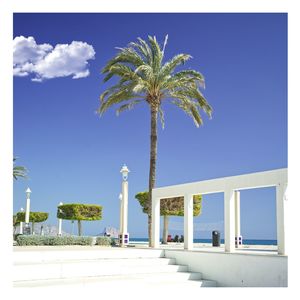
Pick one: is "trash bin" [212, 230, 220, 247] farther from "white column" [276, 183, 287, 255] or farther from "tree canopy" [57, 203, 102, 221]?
"tree canopy" [57, 203, 102, 221]

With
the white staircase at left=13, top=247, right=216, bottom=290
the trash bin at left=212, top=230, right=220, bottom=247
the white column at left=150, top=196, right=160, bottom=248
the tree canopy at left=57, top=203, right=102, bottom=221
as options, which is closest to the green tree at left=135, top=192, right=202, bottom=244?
the tree canopy at left=57, top=203, right=102, bottom=221

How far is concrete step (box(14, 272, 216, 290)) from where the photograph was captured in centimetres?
951

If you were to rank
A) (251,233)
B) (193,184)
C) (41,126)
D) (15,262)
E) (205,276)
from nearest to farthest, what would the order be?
(15,262), (205,276), (193,184), (251,233), (41,126)

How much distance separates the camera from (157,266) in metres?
11.5

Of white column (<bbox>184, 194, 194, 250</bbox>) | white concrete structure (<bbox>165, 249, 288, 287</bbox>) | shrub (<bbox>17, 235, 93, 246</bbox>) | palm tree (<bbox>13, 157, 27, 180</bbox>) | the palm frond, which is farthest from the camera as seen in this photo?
palm tree (<bbox>13, 157, 27, 180</bbox>)

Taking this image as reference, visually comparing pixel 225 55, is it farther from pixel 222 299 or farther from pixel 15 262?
pixel 222 299

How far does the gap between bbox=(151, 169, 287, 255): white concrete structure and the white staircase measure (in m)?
1.03

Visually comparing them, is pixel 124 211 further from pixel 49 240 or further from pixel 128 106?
pixel 128 106

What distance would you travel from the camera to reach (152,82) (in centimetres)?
1736

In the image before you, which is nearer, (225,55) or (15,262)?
(15,262)

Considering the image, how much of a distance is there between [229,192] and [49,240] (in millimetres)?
6510

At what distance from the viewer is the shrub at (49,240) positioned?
49.4 ft
